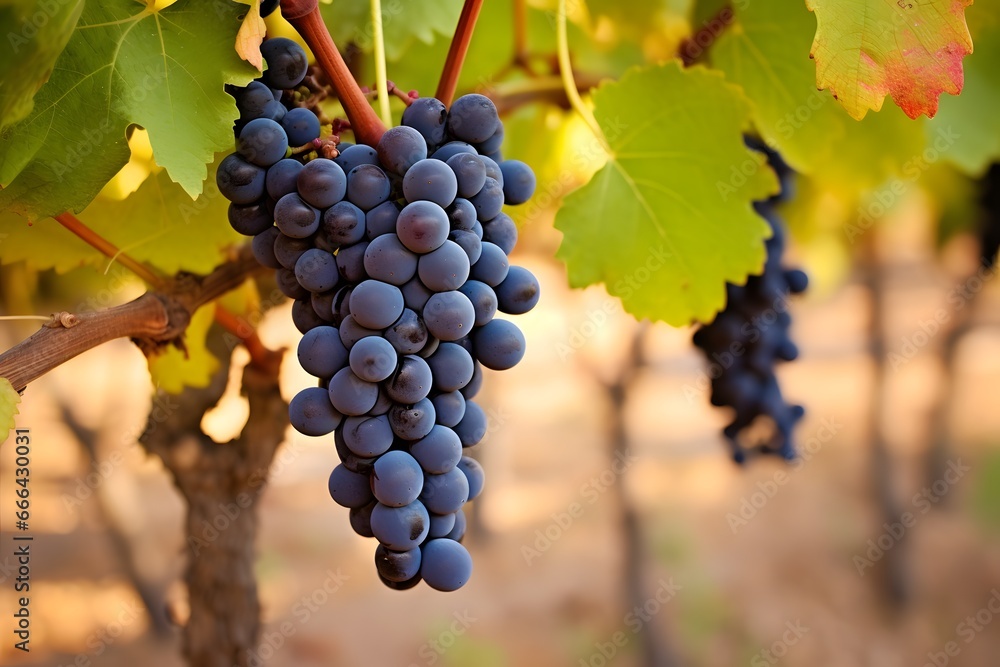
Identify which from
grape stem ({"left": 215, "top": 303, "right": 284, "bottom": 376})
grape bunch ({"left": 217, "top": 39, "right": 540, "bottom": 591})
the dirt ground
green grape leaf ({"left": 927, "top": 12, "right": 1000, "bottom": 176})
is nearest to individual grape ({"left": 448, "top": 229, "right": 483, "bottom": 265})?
grape bunch ({"left": 217, "top": 39, "right": 540, "bottom": 591})

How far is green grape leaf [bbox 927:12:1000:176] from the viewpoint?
3.52 feet

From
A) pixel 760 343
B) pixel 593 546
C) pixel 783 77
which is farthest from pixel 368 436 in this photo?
pixel 593 546

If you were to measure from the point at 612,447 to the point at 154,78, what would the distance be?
2.41 meters

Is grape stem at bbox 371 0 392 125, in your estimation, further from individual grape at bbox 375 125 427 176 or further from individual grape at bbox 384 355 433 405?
individual grape at bbox 384 355 433 405

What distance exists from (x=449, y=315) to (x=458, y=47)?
23cm

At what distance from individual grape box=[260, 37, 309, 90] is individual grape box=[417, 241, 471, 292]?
0.60 ft

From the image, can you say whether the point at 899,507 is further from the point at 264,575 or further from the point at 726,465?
the point at 264,575

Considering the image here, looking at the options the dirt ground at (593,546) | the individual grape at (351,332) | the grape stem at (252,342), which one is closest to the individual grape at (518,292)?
the individual grape at (351,332)

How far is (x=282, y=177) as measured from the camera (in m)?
0.58

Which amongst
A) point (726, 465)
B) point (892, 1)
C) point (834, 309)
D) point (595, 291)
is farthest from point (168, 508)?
point (834, 309)

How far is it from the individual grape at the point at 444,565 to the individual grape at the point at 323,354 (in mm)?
143

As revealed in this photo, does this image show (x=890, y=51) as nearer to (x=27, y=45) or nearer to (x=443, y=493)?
(x=443, y=493)

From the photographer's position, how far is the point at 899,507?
314cm

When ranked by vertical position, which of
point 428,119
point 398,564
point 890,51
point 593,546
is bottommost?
point 593,546
